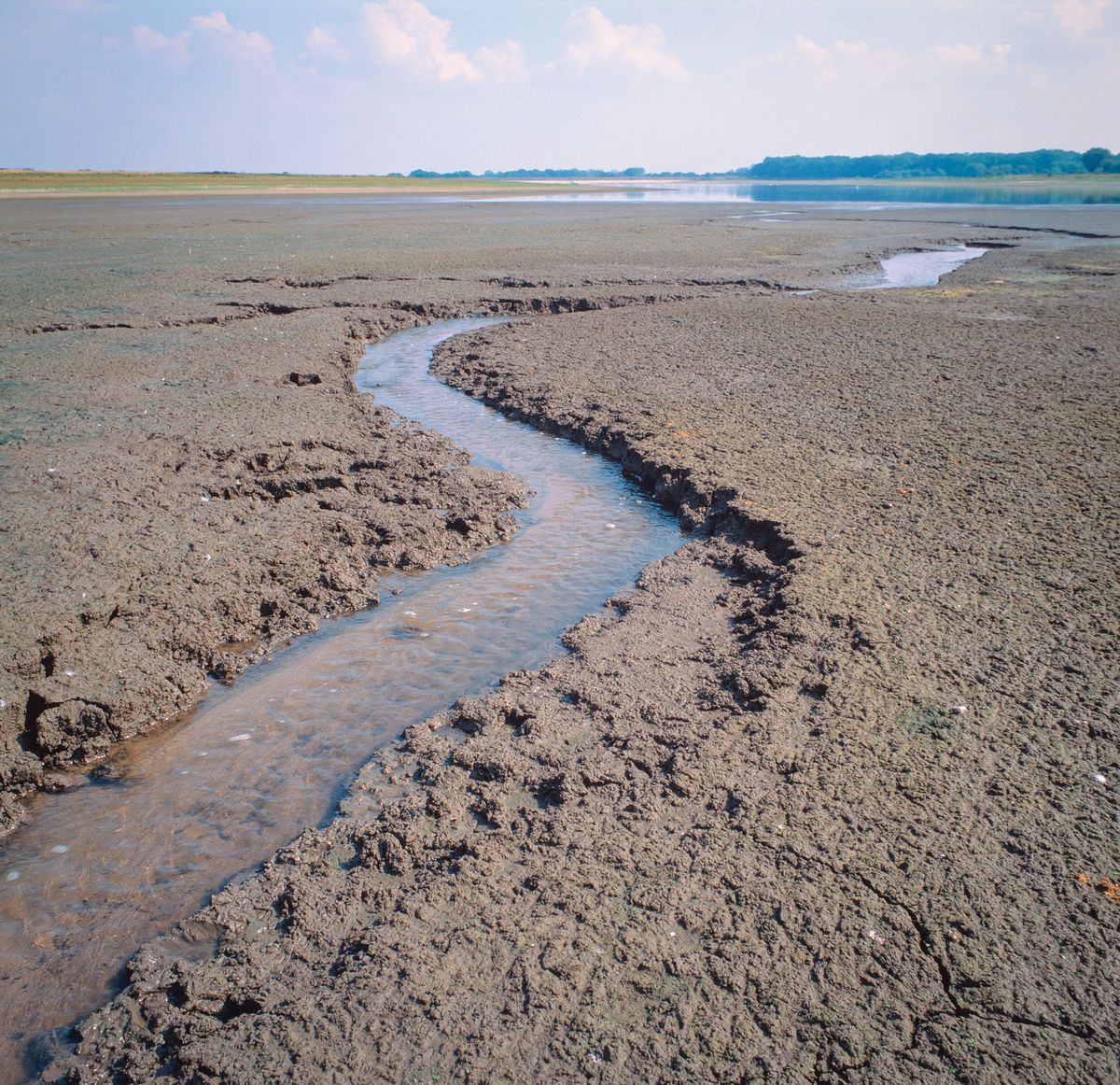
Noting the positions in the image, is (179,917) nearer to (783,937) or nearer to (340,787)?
(340,787)

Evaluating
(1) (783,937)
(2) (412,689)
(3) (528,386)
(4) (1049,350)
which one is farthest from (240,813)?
(4) (1049,350)

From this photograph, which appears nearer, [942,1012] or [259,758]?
[942,1012]

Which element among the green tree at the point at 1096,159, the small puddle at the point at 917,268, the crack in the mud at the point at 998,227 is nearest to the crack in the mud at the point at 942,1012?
the small puddle at the point at 917,268

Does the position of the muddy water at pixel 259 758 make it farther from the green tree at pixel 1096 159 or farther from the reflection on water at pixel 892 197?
the green tree at pixel 1096 159

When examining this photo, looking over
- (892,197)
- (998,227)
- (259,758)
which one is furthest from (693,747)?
(892,197)

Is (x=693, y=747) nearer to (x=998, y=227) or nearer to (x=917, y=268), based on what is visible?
(x=917, y=268)

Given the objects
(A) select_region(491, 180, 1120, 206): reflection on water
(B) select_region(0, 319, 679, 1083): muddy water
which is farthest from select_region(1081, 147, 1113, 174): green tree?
(B) select_region(0, 319, 679, 1083): muddy water

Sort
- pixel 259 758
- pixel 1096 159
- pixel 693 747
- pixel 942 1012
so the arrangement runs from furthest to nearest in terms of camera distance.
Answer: pixel 1096 159, pixel 259 758, pixel 693 747, pixel 942 1012
